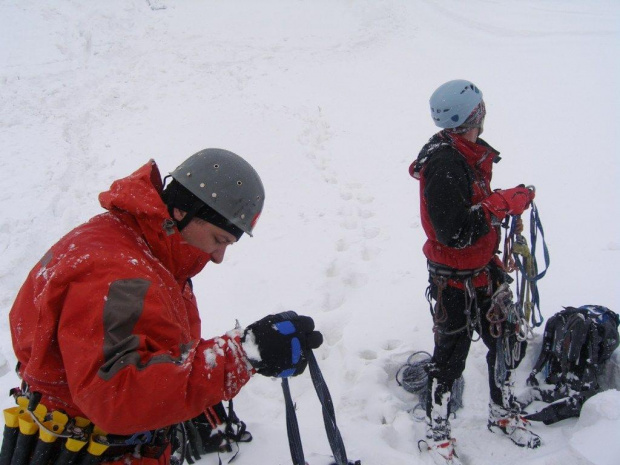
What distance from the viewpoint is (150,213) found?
171 centimetres

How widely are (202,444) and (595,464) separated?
2.47 metres

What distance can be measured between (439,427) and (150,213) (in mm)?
2411

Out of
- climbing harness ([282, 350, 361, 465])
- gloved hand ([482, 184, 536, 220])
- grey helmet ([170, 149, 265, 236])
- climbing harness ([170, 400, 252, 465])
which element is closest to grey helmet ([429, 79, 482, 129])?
gloved hand ([482, 184, 536, 220])

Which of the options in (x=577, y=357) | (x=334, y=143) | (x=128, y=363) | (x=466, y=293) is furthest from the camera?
(x=334, y=143)

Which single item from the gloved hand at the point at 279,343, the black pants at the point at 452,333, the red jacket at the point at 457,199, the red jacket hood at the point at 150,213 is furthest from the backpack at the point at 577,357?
the red jacket hood at the point at 150,213

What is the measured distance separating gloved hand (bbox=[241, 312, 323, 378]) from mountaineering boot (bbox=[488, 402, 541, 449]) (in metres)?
2.04

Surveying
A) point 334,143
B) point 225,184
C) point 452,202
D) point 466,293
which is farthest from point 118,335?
point 334,143

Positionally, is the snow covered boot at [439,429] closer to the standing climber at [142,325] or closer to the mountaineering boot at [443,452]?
the mountaineering boot at [443,452]

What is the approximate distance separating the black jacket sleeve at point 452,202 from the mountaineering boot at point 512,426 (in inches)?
52.6

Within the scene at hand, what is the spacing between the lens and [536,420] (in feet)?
10.4

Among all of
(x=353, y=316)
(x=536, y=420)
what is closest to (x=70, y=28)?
(x=353, y=316)

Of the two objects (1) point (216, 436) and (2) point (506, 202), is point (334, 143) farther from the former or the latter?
(1) point (216, 436)

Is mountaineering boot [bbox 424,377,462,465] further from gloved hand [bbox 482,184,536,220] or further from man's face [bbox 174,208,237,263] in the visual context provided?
man's face [bbox 174,208,237,263]

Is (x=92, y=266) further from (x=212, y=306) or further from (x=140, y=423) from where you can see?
(x=212, y=306)
